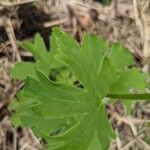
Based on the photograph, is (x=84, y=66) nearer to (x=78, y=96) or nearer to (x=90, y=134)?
(x=78, y=96)

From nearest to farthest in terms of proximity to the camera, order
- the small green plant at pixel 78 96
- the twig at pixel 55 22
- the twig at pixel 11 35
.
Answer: the small green plant at pixel 78 96
the twig at pixel 11 35
the twig at pixel 55 22

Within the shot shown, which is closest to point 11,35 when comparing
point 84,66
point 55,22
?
point 55,22

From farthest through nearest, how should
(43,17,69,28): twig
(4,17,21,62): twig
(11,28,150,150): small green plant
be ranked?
1. (43,17,69,28): twig
2. (4,17,21,62): twig
3. (11,28,150,150): small green plant

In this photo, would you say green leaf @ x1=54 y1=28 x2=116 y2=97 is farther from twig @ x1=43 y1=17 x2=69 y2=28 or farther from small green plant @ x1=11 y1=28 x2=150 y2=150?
twig @ x1=43 y1=17 x2=69 y2=28

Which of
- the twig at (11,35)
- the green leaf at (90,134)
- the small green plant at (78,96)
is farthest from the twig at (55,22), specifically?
the green leaf at (90,134)

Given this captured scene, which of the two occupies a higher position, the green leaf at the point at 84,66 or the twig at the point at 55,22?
the green leaf at the point at 84,66

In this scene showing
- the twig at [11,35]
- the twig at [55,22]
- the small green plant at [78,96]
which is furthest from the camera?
the twig at [55,22]

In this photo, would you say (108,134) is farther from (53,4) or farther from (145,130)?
(53,4)

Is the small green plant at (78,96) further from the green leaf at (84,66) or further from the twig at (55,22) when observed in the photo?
the twig at (55,22)

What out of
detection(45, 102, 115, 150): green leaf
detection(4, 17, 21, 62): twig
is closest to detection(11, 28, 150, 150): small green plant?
detection(45, 102, 115, 150): green leaf

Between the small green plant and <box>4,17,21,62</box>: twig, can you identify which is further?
<box>4,17,21,62</box>: twig

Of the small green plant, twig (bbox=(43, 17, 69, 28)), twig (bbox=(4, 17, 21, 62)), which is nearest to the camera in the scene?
the small green plant
